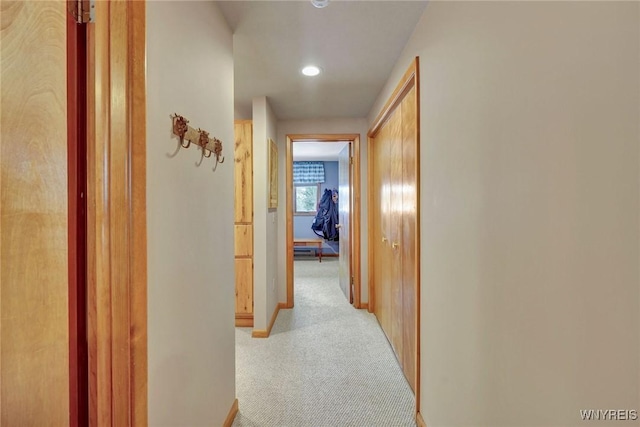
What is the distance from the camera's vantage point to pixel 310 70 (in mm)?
2369

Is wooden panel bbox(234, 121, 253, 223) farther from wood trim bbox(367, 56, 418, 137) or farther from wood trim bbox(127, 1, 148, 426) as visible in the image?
wood trim bbox(127, 1, 148, 426)

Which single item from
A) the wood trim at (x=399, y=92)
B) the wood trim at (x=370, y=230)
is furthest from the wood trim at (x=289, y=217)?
the wood trim at (x=399, y=92)

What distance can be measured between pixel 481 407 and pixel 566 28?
1159 mm

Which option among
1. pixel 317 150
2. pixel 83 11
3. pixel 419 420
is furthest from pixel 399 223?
pixel 317 150

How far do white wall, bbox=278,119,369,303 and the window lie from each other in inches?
153

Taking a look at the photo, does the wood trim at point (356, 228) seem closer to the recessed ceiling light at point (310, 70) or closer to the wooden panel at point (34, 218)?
the recessed ceiling light at point (310, 70)

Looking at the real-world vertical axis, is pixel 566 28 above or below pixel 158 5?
below

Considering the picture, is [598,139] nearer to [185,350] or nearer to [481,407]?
[481,407]

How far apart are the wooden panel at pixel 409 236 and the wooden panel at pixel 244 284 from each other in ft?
5.19

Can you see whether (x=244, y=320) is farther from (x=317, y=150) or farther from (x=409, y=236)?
(x=317, y=150)

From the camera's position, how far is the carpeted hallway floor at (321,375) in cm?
187

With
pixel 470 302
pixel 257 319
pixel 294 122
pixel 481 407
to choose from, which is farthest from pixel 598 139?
pixel 294 122

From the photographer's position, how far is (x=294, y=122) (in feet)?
12.2

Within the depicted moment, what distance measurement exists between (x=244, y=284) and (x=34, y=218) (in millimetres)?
2480
